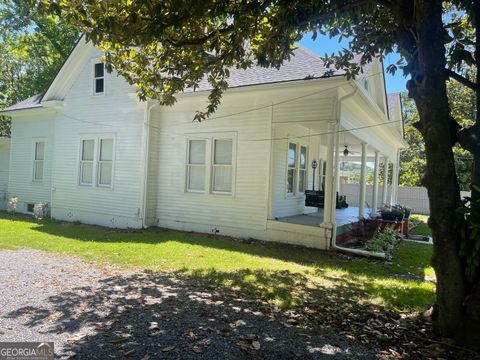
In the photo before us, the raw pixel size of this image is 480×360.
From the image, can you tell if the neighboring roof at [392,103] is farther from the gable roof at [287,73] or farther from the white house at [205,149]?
the gable roof at [287,73]

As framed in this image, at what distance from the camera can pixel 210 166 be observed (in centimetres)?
1137

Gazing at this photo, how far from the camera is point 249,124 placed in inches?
422

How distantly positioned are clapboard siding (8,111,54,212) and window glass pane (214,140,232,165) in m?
8.39

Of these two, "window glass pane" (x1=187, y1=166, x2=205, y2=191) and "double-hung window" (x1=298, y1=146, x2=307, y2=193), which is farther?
"double-hung window" (x1=298, y1=146, x2=307, y2=193)

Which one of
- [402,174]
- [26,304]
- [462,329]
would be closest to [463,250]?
[462,329]

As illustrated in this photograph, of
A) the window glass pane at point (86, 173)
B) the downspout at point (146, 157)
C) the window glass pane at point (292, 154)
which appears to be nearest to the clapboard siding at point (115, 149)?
the downspout at point (146, 157)

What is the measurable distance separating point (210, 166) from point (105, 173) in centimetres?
449

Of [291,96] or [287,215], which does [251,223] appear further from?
[291,96]

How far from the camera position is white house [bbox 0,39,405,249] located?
32.5 feet

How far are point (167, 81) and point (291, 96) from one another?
3.86m

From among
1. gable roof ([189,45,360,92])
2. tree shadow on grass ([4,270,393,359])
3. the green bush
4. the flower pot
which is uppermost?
gable roof ([189,45,360,92])

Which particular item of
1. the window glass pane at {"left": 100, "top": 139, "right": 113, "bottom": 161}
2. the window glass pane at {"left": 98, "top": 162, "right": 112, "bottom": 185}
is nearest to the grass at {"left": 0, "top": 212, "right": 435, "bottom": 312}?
the window glass pane at {"left": 98, "top": 162, "right": 112, "bottom": 185}

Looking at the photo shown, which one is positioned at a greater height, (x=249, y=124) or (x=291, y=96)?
(x=291, y=96)

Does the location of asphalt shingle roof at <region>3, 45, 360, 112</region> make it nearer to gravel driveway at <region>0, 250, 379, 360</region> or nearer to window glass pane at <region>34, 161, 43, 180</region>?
gravel driveway at <region>0, 250, 379, 360</region>
